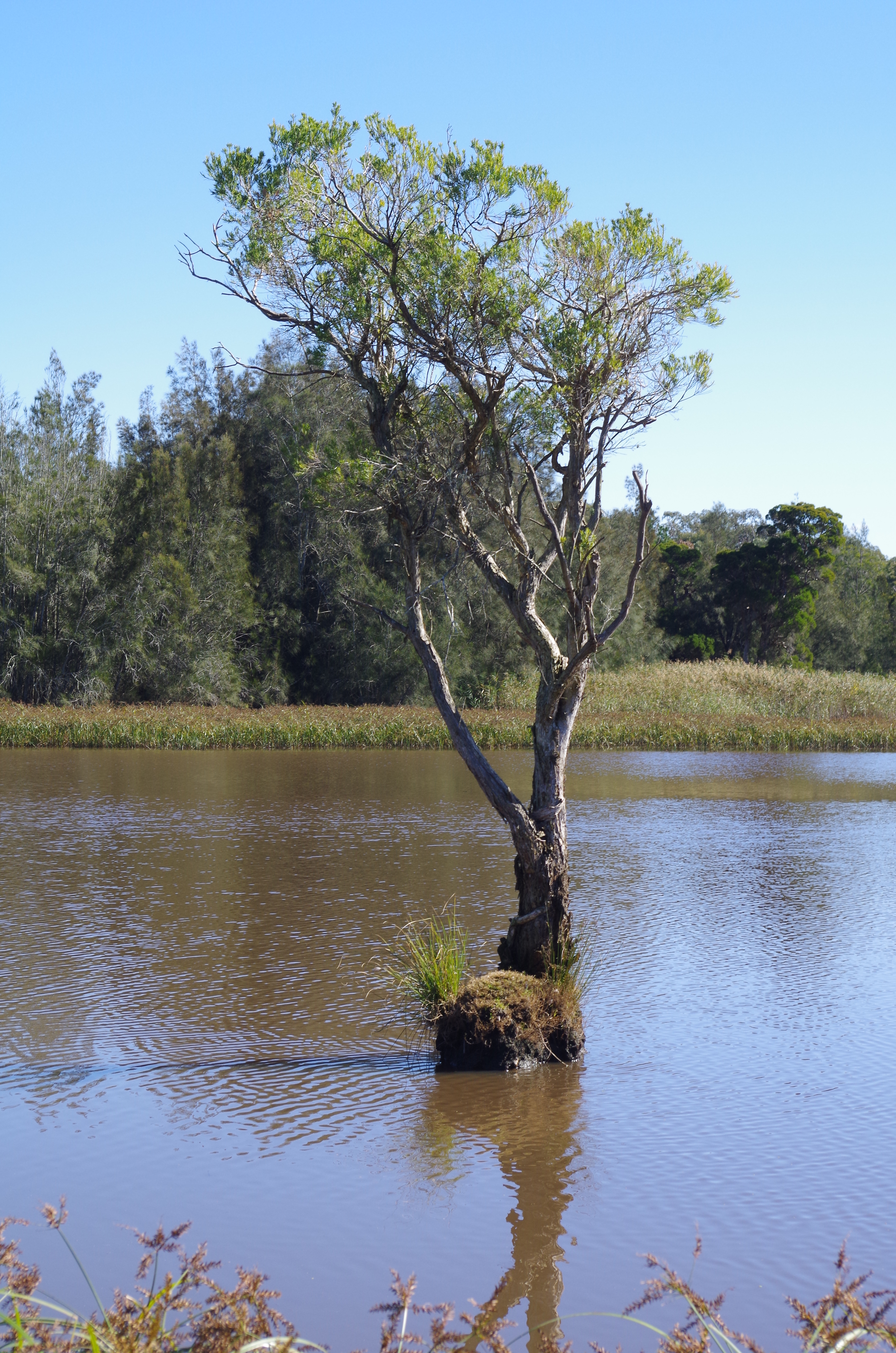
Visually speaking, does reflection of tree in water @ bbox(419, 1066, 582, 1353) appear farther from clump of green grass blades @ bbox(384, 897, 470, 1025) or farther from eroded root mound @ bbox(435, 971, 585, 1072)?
clump of green grass blades @ bbox(384, 897, 470, 1025)

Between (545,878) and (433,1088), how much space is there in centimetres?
124

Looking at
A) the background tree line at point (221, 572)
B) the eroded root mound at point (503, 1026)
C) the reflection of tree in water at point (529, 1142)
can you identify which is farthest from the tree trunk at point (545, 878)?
the background tree line at point (221, 572)

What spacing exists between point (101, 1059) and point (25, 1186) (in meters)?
1.56

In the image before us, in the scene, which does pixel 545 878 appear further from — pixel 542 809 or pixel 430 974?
pixel 430 974

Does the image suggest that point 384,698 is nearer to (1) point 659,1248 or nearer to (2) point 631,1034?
(2) point 631,1034

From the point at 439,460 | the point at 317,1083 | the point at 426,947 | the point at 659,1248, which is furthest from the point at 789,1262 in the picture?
the point at 439,460

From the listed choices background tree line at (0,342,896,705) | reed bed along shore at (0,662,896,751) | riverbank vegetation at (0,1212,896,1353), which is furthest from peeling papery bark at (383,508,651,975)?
background tree line at (0,342,896,705)

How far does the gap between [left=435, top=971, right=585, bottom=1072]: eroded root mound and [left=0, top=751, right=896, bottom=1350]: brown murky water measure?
0.43ft

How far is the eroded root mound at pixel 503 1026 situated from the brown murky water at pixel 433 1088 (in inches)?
5.2

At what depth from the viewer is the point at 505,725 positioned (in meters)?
26.5

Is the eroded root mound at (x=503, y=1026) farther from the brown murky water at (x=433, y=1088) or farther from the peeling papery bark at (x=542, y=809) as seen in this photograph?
the peeling papery bark at (x=542, y=809)

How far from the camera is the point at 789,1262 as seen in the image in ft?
13.1

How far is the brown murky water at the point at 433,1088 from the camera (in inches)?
159

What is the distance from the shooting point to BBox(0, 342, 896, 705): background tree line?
3506 centimetres
